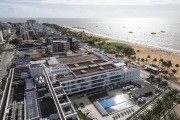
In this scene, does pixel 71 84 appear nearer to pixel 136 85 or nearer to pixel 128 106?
pixel 128 106

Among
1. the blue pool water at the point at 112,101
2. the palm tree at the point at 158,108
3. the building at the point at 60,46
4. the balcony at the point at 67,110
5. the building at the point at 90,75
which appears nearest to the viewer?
the balcony at the point at 67,110

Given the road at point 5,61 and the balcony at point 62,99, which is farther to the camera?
the road at point 5,61

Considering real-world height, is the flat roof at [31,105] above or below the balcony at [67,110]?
above

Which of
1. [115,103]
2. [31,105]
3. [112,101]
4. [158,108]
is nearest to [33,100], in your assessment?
[31,105]

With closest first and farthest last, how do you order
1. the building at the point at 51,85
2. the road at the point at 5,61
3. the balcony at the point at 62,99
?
the building at the point at 51,85 → the balcony at the point at 62,99 → the road at the point at 5,61

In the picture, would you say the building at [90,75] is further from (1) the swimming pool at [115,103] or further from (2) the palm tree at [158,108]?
(2) the palm tree at [158,108]

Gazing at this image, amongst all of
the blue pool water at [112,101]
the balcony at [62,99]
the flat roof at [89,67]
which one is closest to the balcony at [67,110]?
the balcony at [62,99]

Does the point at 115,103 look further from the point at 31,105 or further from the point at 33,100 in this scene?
the point at 31,105
